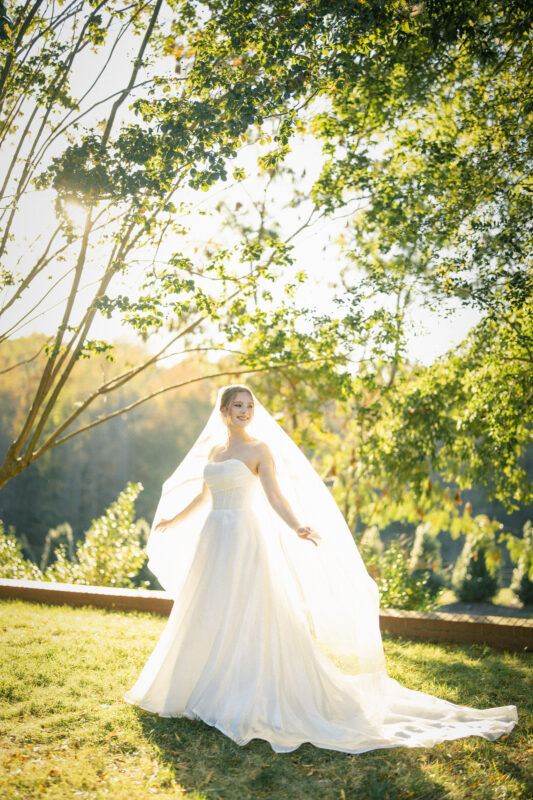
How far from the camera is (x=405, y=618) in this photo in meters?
6.50

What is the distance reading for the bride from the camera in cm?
360

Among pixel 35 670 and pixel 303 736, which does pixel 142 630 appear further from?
pixel 303 736

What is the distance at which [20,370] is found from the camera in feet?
77.9

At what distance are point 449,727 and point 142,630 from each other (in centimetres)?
346

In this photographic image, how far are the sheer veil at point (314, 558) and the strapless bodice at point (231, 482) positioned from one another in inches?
4.2

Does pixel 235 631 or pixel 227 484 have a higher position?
pixel 227 484

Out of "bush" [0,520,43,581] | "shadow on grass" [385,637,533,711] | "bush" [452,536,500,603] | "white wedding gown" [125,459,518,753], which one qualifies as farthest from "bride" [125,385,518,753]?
"bush" [452,536,500,603]

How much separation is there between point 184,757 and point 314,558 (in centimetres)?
152

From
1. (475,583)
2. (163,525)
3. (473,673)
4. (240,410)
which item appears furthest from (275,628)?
(475,583)

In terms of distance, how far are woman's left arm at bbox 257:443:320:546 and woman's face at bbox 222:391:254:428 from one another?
0.24 meters

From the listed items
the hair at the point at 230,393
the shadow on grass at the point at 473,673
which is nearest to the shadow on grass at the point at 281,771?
the shadow on grass at the point at 473,673

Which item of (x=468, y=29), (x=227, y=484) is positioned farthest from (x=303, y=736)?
(x=468, y=29)

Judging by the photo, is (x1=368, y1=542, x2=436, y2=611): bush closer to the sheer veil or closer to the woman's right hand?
the sheer veil

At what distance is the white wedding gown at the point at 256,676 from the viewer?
3.54m
